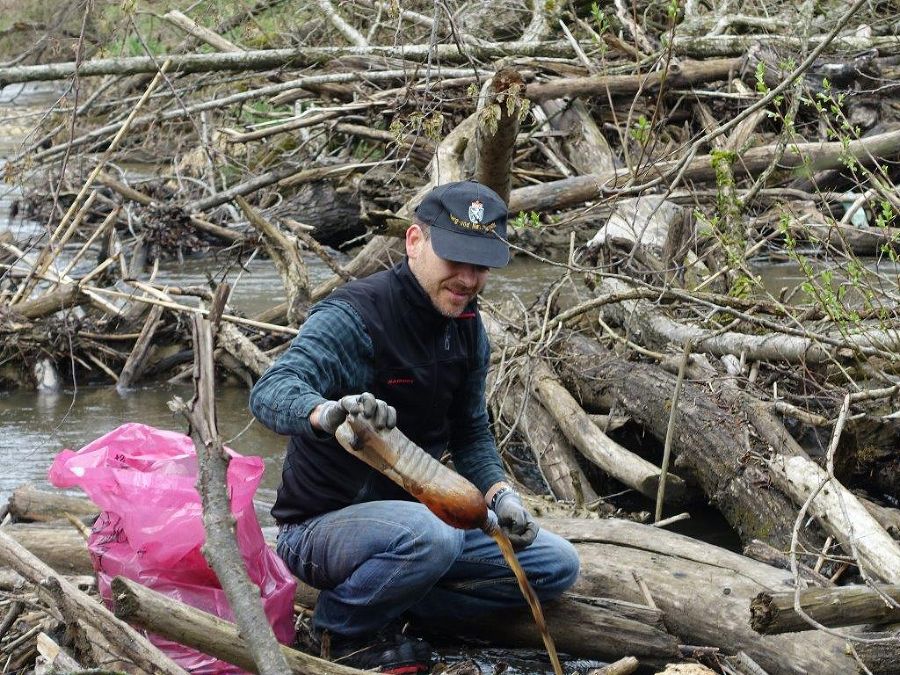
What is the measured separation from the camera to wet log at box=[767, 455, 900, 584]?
3.51m

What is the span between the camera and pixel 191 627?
2.80m

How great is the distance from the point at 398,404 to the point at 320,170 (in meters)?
6.39

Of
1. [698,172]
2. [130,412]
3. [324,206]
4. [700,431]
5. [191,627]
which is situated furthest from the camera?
[324,206]

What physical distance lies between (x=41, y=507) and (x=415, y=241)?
2028mm

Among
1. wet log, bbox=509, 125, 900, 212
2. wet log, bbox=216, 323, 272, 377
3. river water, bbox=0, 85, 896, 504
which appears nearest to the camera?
river water, bbox=0, 85, 896, 504

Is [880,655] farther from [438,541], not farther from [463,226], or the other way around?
[463,226]

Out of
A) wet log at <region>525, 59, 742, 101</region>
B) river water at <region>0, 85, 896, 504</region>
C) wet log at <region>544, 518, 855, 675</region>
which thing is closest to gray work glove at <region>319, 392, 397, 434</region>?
wet log at <region>544, 518, 855, 675</region>

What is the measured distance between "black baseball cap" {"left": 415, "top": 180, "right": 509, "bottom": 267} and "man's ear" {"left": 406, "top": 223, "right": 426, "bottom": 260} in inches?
1.7

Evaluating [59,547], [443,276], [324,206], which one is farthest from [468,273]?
[324,206]

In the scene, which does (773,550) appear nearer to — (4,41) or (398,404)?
(398,404)

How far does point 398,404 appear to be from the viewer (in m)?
3.38

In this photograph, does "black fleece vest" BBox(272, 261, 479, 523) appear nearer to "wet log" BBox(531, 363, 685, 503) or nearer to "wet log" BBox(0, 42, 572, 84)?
"wet log" BBox(531, 363, 685, 503)

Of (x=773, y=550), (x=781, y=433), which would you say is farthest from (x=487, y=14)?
(x=773, y=550)

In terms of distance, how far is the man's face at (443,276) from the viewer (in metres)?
3.27
